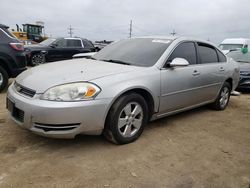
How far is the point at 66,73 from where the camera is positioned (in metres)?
3.29

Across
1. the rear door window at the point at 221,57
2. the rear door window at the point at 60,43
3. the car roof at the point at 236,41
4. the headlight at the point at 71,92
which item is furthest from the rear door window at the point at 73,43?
the headlight at the point at 71,92

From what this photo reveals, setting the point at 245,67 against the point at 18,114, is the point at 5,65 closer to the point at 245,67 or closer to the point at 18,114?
the point at 18,114

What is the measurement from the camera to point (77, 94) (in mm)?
2963

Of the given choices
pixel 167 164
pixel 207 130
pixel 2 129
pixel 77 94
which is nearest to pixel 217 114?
pixel 207 130

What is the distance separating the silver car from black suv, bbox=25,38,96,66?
7764 mm

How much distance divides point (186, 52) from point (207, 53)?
77 centimetres

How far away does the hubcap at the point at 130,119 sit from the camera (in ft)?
11.0

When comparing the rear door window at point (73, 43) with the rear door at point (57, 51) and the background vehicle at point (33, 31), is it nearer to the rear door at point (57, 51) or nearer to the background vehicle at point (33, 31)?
the rear door at point (57, 51)

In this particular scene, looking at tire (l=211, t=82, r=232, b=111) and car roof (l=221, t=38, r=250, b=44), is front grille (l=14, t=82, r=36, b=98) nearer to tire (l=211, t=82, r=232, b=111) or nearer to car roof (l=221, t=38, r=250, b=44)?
tire (l=211, t=82, r=232, b=111)

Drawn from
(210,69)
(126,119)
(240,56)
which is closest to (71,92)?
(126,119)

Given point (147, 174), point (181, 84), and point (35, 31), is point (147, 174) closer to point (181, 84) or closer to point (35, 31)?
point (181, 84)

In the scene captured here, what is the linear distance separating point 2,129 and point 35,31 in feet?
81.1

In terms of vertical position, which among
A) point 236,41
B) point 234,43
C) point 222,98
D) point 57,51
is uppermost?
point 236,41

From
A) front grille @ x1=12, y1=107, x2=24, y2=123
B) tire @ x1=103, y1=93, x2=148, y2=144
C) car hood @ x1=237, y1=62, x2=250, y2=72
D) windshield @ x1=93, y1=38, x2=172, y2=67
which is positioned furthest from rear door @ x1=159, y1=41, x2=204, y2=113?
car hood @ x1=237, y1=62, x2=250, y2=72
